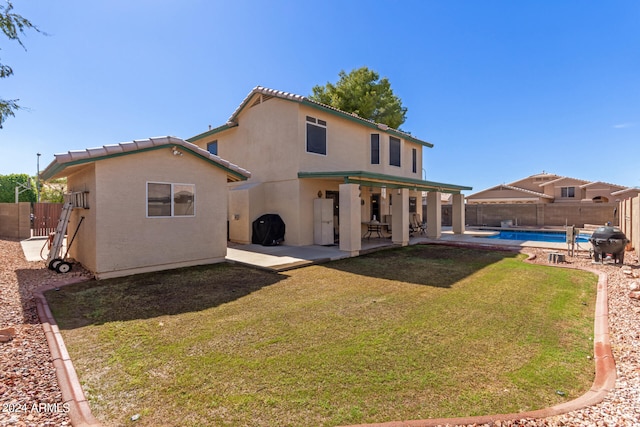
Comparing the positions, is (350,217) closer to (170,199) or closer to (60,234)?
(170,199)

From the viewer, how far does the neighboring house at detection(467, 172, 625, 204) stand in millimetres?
35625

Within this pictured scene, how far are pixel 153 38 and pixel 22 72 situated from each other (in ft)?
18.2

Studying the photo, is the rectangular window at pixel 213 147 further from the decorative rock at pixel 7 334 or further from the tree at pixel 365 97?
the tree at pixel 365 97

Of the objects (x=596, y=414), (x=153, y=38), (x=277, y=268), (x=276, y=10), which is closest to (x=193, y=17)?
(x=153, y=38)

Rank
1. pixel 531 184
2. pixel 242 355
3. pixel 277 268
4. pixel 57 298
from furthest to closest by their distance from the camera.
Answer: pixel 531 184 < pixel 277 268 < pixel 57 298 < pixel 242 355

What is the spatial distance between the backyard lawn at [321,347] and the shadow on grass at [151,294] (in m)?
0.04

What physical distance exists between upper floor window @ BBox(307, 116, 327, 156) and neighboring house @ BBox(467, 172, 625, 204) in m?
29.6

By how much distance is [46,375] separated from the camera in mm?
3422

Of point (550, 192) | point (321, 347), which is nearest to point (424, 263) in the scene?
point (321, 347)

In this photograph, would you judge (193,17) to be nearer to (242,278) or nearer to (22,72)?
(22,72)

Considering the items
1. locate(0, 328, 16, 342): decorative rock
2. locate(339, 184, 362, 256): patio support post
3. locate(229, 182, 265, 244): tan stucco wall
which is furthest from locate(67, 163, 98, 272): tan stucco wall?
locate(339, 184, 362, 256): patio support post

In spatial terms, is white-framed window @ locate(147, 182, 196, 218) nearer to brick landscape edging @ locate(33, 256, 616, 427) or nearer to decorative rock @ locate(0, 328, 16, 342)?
brick landscape edging @ locate(33, 256, 616, 427)

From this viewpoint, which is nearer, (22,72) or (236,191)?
(22,72)

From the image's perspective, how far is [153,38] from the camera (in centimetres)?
1159
